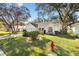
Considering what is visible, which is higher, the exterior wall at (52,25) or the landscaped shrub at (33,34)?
the exterior wall at (52,25)

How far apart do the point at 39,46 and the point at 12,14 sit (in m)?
0.37

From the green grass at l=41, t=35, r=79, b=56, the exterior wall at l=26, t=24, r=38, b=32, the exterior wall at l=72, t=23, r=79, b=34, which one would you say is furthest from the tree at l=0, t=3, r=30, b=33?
the exterior wall at l=72, t=23, r=79, b=34

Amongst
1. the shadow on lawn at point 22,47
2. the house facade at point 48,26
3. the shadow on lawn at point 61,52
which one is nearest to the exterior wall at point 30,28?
the house facade at point 48,26

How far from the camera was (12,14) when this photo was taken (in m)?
1.96

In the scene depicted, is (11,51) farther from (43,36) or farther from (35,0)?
(35,0)

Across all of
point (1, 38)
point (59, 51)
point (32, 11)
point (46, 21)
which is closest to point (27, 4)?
A: point (32, 11)

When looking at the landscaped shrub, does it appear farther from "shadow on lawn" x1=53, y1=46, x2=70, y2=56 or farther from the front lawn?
"shadow on lawn" x1=53, y1=46, x2=70, y2=56

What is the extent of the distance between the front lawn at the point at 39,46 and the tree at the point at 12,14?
0.12m

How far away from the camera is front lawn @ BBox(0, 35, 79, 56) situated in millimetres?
1915

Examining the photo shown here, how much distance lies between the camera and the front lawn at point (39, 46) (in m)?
1.92

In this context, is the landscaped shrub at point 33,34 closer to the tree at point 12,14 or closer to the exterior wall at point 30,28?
the exterior wall at point 30,28

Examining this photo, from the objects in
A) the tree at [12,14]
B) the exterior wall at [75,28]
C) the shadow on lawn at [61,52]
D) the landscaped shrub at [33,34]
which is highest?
the tree at [12,14]

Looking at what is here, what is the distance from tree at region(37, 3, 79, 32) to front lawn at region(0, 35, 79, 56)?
0.13m

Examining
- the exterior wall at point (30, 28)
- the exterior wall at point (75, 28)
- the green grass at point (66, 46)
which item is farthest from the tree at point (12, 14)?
the exterior wall at point (75, 28)
